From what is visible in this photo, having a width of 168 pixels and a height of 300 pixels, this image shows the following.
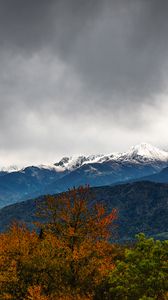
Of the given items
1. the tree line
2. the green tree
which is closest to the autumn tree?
the tree line

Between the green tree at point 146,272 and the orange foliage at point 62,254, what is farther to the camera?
the orange foliage at point 62,254

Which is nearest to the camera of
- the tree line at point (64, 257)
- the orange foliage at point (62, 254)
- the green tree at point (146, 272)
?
the green tree at point (146, 272)

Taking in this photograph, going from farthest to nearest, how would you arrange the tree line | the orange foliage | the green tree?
the orange foliage < the tree line < the green tree

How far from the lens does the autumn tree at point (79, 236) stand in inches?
2852

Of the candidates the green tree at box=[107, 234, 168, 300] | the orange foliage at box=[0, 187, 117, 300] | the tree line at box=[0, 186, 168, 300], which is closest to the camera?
the green tree at box=[107, 234, 168, 300]

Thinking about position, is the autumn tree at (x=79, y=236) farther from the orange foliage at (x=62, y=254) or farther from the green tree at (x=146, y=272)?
the green tree at (x=146, y=272)

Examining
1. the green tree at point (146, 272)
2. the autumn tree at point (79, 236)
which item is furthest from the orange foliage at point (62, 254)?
the green tree at point (146, 272)

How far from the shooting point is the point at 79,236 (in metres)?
75.5

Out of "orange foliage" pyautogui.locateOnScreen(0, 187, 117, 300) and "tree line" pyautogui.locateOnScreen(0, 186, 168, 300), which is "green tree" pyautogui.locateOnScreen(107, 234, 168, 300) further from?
"orange foliage" pyautogui.locateOnScreen(0, 187, 117, 300)

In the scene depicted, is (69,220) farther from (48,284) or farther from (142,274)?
(142,274)

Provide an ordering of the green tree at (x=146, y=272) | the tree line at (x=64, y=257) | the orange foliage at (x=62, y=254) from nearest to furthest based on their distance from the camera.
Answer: the green tree at (x=146, y=272) < the tree line at (x=64, y=257) < the orange foliage at (x=62, y=254)

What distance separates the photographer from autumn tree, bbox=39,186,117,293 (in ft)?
238

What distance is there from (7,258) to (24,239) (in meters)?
4.69

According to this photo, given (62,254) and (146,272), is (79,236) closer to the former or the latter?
(62,254)
